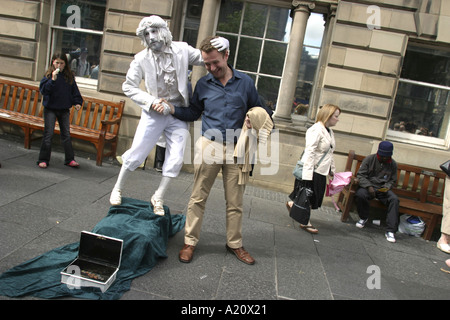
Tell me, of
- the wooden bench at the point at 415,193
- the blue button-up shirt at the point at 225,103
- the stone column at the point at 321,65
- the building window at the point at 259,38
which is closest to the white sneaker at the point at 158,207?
the blue button-up shirt at the point at 225,103

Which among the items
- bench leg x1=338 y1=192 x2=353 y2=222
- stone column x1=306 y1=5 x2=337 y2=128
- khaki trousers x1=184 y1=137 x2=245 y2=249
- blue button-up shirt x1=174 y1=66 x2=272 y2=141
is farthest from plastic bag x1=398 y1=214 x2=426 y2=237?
blue button-up shirt x1=174 y1=66 x2=272 y2=141

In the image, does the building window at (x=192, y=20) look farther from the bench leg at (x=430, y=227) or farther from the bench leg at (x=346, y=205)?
the bench leg at (x=430, y=227)

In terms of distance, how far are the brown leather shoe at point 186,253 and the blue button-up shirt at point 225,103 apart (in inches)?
42.6

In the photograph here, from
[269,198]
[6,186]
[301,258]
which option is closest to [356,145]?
[269,198]

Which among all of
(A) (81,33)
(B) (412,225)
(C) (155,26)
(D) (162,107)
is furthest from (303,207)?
(A) (81,33)

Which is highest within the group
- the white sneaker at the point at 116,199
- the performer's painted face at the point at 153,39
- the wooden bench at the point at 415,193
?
the performer's painted face at the point at 153,39

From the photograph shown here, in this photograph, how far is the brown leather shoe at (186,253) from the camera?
11.2 ft

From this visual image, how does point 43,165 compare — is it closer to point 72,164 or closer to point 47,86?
point 72,164

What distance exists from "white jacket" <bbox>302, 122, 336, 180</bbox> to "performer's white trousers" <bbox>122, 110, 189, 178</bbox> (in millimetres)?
1750

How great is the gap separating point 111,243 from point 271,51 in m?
5.35

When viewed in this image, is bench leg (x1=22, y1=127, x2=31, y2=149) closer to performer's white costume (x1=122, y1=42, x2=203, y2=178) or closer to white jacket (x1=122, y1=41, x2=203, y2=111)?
performer's white costume (x1=122, y1=42, x2=203, y2=178)

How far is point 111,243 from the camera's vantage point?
2.86 meters

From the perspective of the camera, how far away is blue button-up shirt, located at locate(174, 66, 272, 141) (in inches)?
132

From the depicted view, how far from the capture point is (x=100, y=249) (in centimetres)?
291
